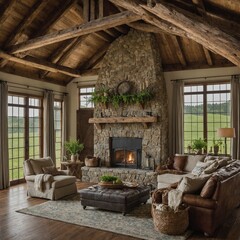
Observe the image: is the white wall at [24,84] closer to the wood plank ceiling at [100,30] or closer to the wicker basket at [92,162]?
the wood plank ceiling at [100,30]

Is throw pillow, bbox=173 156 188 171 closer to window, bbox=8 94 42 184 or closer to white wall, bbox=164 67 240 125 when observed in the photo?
white wall, bbox=164 67 240 125

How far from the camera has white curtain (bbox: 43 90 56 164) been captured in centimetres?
945

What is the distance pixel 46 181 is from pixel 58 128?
414cm

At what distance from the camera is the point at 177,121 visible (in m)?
8.63

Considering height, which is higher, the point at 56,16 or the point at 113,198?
the point at 56,16

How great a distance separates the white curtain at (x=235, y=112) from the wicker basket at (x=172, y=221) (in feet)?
13.8

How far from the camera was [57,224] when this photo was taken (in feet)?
16.1

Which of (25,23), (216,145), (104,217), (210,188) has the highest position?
(25,23)

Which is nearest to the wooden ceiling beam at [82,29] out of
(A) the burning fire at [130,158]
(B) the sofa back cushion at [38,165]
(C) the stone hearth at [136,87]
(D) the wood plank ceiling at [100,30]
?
(D) the wood plank ceiling at [100,30]

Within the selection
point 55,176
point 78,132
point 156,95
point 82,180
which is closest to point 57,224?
point 55,176

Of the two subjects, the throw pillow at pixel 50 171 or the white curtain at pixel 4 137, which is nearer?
the throw pillow at pixel 50 171

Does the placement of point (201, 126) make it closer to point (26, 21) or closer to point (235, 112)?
point (235, 112)

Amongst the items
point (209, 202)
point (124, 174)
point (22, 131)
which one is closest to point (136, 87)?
point (124, 174)

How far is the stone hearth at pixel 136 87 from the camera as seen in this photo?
27.3ft
